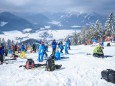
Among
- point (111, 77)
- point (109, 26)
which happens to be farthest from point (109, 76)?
point (109, 26)

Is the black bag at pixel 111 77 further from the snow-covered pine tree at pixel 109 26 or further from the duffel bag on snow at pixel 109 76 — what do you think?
the snow-covered pine tree at pixel 109 26

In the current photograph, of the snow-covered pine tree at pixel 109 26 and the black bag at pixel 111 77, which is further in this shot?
the snow-covered pine tree at pixel 109 26

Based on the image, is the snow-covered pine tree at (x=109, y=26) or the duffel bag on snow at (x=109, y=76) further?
the snow-covered pine tree at (x=109, y=26)

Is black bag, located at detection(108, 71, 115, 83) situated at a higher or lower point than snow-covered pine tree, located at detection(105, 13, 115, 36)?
lower

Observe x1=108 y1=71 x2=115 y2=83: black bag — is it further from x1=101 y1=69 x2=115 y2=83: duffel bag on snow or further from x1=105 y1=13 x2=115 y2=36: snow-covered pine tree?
x1=105 y1=13 x2=115 y2=36: snow-covered pine tree

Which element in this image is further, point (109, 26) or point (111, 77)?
point (109, 26)

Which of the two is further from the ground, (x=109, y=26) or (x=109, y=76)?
(x=109, y=26)

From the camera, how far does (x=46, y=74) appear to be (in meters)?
18.3

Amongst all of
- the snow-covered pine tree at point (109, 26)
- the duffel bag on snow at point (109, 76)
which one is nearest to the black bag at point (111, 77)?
the duffel bag on snow at point (109, 76)

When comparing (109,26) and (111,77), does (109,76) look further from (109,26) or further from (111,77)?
(109,26)

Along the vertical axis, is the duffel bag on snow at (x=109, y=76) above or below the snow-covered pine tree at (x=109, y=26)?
below

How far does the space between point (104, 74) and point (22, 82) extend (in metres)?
5.62

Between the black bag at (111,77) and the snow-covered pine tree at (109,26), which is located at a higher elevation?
the snow-covered pine tree at (109,26)

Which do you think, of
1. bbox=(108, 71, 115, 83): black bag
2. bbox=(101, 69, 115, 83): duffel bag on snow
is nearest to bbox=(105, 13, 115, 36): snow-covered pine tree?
bbox=(101, 69, 115, 83): duffel bag on snow
